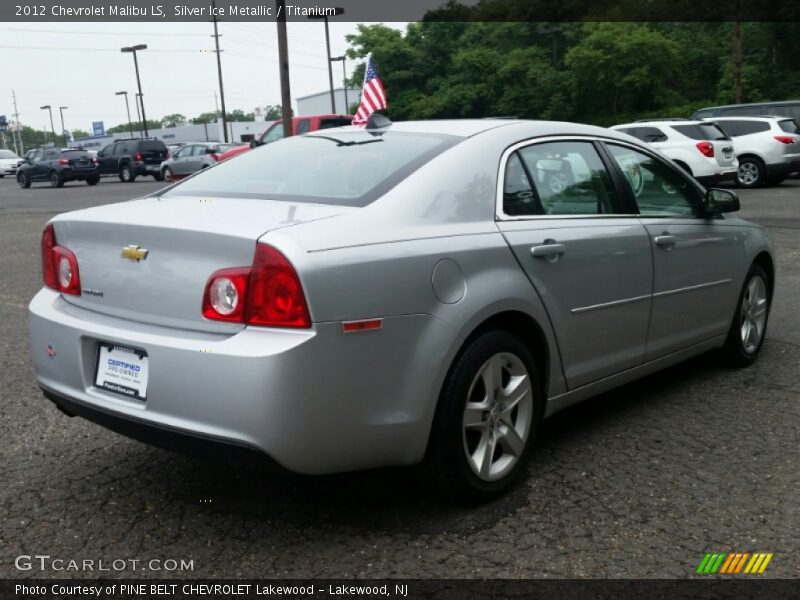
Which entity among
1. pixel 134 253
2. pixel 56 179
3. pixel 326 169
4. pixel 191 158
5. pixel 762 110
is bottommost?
pixel 56 179

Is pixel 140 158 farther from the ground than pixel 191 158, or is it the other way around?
pixel 191 158

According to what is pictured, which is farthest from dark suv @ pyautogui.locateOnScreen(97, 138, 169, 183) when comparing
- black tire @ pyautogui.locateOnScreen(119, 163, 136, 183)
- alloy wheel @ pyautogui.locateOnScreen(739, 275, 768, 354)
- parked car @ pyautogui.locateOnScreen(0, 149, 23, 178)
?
alloy wheel @ pyautogui.locateOnScreen(739, 275, 768, 354)

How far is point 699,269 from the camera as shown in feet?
15.4

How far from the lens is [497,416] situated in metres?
3.45

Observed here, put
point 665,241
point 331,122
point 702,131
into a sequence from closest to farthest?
point 665,241 → point 702,131 → point 331,122

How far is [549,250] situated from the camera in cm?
366

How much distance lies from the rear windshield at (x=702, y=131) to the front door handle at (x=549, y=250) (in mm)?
15440

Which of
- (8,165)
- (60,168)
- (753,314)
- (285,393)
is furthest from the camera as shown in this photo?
(8,165)

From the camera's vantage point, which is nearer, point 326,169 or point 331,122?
point 326,169

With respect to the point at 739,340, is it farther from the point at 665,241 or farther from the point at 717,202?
the point at 665,241

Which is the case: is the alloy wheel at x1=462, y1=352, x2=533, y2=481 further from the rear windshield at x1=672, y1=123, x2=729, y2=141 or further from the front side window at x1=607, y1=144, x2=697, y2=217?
the rear windshield at x1=672, y1=123, x2=729, y2=141

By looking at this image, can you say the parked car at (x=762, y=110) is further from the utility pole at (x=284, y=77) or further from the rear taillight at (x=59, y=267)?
the rear taillight at (x=59, y=267)

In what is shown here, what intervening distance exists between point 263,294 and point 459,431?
3.00 ft

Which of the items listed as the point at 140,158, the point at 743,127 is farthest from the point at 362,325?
the point at 140,158
